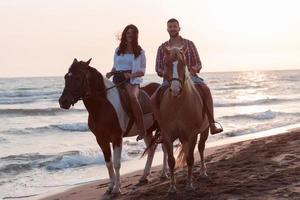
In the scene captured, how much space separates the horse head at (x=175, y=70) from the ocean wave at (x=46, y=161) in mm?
6408

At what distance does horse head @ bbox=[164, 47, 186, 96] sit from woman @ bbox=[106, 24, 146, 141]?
1602 mm

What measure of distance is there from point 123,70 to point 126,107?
2.11ft

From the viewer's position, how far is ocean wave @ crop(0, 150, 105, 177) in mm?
11461

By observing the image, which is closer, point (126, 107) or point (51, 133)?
point (126, 107)

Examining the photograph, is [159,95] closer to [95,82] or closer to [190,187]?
[95,82]

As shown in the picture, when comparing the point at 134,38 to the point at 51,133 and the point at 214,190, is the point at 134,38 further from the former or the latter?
the point at 51,133

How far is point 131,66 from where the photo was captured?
771 cm

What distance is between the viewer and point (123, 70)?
7.72 meters

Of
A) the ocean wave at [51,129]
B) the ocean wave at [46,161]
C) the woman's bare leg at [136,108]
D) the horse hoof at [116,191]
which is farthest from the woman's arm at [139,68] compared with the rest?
the ocean wave at [51,129]

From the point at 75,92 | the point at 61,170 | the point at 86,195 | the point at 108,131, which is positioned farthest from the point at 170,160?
the point at 61,170

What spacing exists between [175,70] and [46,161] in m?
7.35

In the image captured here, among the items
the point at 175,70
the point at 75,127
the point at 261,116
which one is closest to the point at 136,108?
the point at 175,70

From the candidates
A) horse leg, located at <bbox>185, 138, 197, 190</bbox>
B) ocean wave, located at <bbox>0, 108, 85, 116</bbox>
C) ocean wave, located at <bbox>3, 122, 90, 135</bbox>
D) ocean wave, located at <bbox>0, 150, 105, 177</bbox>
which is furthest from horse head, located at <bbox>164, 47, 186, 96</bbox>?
ocean wave, located at <bbox>0, 108, 85, 116</bbox>

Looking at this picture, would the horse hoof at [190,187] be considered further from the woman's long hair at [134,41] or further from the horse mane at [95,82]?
the woman's long hair at [134,41]
